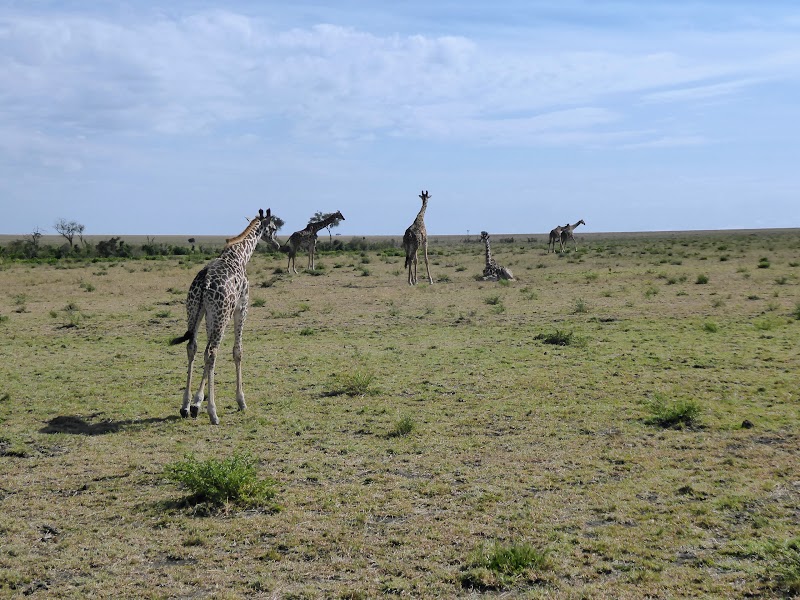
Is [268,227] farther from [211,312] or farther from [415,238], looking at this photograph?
[415,238]

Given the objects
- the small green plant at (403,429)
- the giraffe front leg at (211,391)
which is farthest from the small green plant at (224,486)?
the giraffe front leg at (211,391)

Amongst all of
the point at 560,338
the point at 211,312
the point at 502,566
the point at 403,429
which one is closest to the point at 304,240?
the point at 560,338

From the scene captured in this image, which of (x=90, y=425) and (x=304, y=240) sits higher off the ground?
(x=304, y=240)

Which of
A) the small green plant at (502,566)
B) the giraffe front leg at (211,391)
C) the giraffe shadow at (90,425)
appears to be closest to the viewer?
the small green plant at (502,566)

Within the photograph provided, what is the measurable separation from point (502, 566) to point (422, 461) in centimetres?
266

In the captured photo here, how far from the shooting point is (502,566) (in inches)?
213

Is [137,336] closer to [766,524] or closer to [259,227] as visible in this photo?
[259,227]

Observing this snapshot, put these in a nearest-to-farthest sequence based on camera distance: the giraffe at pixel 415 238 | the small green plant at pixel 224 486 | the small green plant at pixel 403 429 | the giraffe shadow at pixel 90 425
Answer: the small green plant at pixel 224 486 < the small green plant at pixel 403 429 < the giraffe shadow at pixel 90 425 < the giraffe at pixel 415 238

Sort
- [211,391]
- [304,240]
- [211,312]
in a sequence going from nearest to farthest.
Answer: [211,391] < [211,312] < [304,240]

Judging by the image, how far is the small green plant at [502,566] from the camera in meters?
5.28

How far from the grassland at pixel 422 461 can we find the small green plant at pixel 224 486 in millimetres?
108

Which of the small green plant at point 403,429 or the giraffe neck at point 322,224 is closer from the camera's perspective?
the small green plant at point 403,429

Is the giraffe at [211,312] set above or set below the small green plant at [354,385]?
above

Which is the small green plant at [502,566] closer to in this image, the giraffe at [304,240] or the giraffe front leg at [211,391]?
the giraffe front leg at [211,391]
